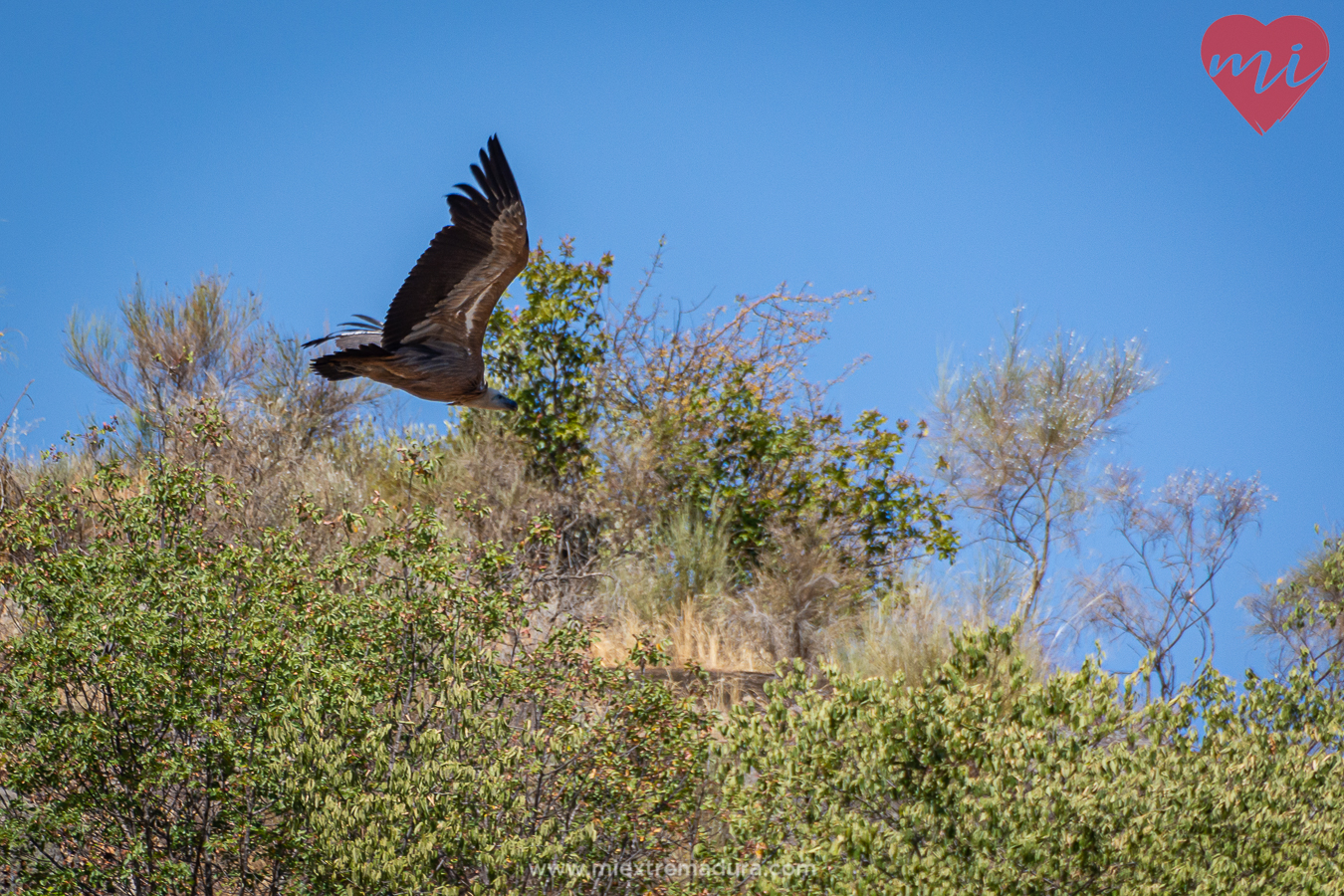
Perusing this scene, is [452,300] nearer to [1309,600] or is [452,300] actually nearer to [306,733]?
[306,733]

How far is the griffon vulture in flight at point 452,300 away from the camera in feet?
23.1

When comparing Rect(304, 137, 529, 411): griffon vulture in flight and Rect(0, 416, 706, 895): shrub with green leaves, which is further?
Rect(304, 137, 529, 411): griffon vulture in flight

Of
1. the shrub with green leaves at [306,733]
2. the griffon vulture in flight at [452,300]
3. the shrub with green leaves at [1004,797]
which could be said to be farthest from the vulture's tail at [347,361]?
the shrub with green leaves at [1004,797]

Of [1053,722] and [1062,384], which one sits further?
[1062,384]

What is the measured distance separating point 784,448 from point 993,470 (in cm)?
226

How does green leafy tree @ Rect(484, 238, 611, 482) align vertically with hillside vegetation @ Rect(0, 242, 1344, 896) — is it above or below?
above

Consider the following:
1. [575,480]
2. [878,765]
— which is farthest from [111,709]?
[575,480]

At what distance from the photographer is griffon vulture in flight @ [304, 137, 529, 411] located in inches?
277

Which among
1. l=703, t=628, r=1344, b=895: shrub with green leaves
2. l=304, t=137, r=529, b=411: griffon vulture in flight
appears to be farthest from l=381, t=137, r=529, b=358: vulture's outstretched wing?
l=703, t=628, r=1344, b=895: shrub with green leaves

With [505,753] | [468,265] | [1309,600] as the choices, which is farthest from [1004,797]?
[1309,600]

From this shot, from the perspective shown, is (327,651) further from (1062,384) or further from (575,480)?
(1062,384)

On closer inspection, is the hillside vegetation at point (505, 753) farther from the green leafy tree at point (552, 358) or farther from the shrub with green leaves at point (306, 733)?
the green leafy tree at point (552, 358)

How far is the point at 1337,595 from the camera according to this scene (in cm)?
1120

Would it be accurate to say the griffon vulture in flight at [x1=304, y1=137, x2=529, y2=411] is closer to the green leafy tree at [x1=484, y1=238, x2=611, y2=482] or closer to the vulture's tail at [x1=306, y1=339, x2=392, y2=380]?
the vulture's tail at [x1=306, y1=339, x2=392, y2=380]
